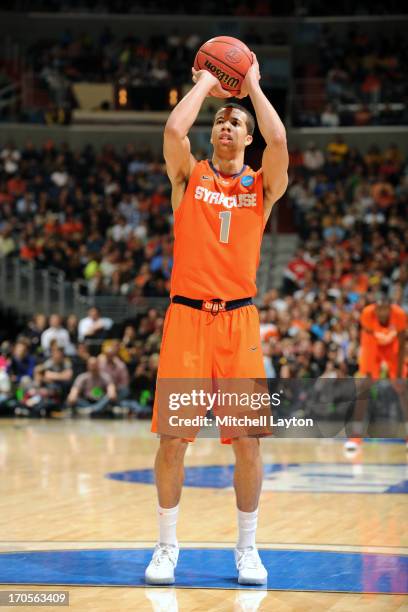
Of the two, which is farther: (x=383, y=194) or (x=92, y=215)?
(x=92, y=215)

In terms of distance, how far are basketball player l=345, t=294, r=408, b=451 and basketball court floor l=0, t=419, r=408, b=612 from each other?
936mm

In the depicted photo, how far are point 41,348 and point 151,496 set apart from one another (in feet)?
32.2

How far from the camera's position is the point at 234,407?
5504 millimetres

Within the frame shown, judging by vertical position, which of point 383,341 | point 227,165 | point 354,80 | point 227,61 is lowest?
point 383,341

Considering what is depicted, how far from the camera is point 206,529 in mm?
7234

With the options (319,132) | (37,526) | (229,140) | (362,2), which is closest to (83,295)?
(319,132)

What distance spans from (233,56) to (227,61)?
40mm

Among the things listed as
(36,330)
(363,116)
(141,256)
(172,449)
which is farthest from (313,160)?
(172,449)

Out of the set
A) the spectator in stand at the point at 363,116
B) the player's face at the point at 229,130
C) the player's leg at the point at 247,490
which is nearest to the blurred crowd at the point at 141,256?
the spectator in stand at the point at 363,116

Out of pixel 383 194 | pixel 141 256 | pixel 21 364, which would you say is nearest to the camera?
pixel 21 364

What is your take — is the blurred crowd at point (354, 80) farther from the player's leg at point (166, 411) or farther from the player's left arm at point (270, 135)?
the player's leg at point (166, 411)

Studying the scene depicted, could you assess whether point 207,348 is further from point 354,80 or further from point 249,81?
point 354,80

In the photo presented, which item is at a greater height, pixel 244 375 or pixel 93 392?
pixel 244 375

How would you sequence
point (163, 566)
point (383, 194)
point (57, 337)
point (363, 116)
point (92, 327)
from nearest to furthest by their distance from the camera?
1. point (163, 566)
2. point (57, 337)
3. point (92, 327)
4. point (383, 194)
5. point (363, 116)
